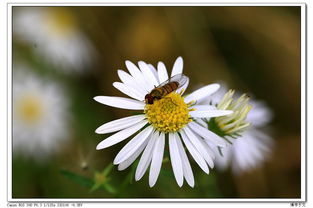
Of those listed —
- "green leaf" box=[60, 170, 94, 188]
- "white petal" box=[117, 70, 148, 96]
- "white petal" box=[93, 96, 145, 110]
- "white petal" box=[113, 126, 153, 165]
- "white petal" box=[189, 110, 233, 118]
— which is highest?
"white petal" box=[117, 70, 148, 96]

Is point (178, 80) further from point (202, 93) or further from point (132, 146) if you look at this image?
point (132, 146)

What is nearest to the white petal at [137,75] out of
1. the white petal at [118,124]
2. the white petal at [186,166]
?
the white petal at [118,124]

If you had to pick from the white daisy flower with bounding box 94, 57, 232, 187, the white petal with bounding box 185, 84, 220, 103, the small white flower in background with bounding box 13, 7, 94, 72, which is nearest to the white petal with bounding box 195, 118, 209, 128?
the white daisy flower with bounding box 94, 57, 232, 187

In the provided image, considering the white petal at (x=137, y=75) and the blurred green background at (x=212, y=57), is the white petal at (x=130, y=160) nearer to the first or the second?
the white petal at (x=137, y=75)

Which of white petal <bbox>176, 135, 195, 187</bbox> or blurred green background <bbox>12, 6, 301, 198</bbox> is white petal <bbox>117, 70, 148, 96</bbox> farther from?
blurred green background <bbox>12, 6, 301, 198</bbox>

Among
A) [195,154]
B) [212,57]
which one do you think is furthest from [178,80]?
[212,57]

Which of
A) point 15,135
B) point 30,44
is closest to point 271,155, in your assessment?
point 15,135
